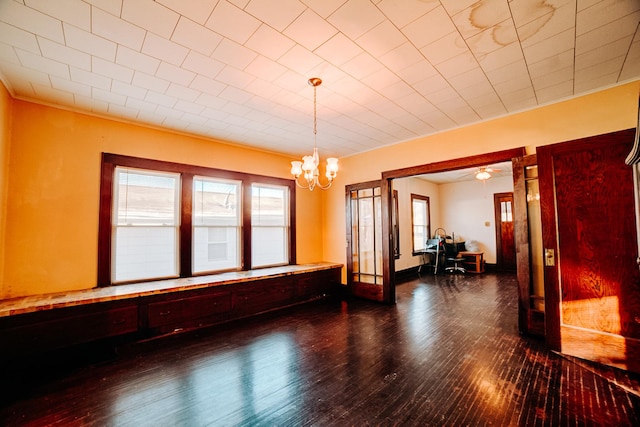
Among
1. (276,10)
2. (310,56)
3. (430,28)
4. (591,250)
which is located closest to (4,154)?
(276,10)

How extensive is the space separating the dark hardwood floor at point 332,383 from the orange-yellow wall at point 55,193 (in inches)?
39.8

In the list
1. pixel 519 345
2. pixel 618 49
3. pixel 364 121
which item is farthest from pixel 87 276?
pixel 618 49

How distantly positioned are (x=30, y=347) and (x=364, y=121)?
180 inches

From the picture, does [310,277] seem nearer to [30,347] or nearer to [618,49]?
[30,347]

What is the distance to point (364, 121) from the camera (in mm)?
3838

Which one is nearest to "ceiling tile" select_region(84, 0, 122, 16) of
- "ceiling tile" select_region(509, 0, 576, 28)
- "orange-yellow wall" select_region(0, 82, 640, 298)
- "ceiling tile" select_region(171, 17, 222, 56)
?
"ceiling tile" select_region(171, 17, 222, 56)

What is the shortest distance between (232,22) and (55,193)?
305cm

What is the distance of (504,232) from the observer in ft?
26.7

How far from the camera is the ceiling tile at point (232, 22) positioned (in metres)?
1.88

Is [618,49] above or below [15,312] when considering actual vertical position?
above

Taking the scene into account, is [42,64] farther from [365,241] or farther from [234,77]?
[365,241]

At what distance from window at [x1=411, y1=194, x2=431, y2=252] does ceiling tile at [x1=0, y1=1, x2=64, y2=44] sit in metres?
7.82

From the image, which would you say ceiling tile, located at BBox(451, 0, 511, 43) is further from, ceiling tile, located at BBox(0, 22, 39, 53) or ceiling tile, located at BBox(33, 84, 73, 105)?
ceiling tile, located at BBox(33, 84, 73, 105)

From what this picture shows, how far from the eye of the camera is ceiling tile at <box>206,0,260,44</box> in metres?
1.88
